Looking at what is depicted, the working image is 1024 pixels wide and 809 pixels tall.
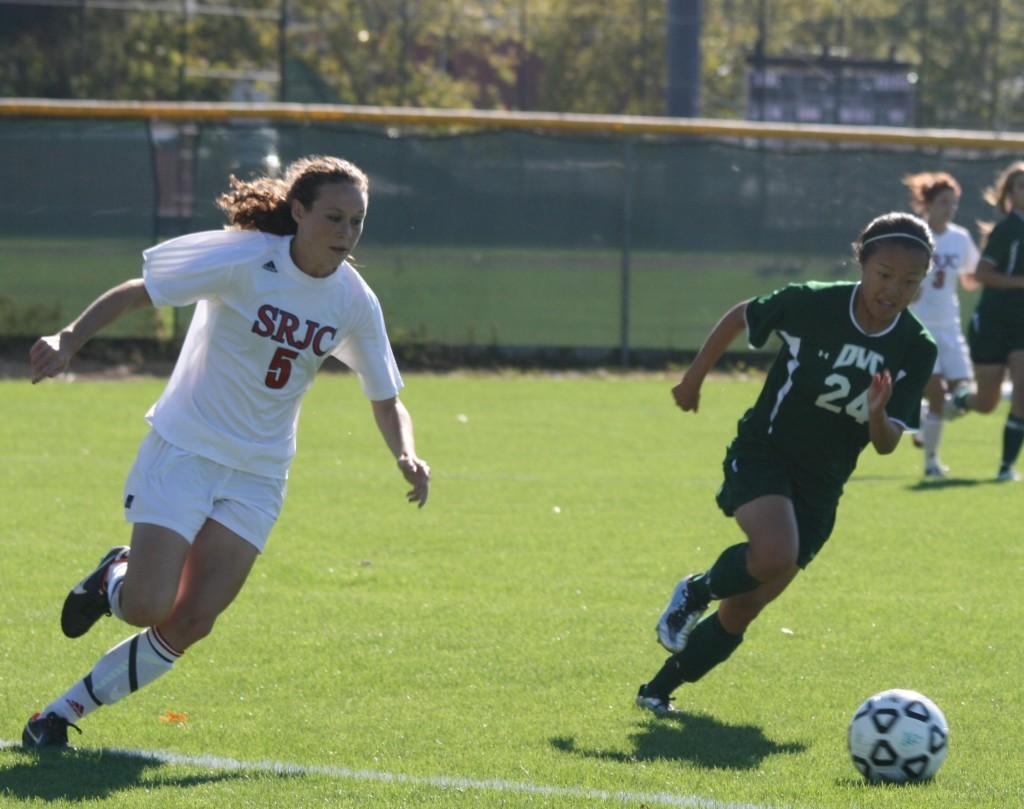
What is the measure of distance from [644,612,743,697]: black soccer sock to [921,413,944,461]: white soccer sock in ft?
20.4

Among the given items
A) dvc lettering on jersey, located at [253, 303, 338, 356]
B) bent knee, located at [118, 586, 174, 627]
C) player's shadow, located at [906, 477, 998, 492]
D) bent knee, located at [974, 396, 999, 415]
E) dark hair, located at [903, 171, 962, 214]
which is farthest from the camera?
bent knee, located at [974, 396, 999, 415]

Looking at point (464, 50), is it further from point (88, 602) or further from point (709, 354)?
point (88, 602)

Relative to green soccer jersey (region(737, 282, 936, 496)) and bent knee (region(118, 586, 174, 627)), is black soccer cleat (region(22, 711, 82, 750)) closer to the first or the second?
bent knee (region(118, 586, 174, 627))

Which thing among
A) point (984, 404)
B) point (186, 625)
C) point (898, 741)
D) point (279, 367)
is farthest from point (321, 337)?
point (984, 404)

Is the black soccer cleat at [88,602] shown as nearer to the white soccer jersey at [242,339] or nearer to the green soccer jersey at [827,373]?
the white soccer jersey at [242,339]

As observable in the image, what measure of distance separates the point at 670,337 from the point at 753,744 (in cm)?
1307

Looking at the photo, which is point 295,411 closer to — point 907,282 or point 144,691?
point 144,691

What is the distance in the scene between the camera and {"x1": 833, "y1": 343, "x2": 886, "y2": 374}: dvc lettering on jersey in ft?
18.7

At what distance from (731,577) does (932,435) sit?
21.0 feet

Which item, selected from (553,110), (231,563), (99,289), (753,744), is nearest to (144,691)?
(231,563)

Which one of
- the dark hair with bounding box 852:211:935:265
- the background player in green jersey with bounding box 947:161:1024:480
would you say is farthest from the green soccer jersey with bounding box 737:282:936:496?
the background player in green jersey with bounding box 947:161:1024:480

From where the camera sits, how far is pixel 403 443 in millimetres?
5492

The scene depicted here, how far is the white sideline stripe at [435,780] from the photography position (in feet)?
15.1

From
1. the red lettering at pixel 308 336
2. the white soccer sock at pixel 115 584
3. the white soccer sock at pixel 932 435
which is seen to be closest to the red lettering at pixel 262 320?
the red lettering at pixel 308 336
